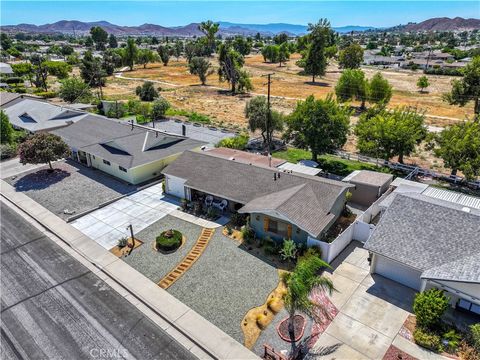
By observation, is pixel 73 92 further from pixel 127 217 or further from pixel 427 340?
pixel 427 340

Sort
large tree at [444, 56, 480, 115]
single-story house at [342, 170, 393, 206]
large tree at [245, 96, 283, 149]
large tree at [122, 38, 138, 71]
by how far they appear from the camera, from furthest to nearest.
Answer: large tree at [122, 38, 138, 71], large tree at [444, 56, 480, 115], large tree at [245, 96, 283, 149], single-story house at [342, 170, 393, 206]

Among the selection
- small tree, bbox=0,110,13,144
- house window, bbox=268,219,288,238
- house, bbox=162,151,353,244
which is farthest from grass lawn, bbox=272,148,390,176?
small tree, bbox=0,110,13,144

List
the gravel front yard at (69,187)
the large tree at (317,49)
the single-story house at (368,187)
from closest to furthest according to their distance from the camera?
the single-story house at (368,187), the gravel front yard at (69,187), the large tree at (317,49)

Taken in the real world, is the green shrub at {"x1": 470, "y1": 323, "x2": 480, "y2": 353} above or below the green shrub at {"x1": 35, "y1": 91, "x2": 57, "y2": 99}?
below

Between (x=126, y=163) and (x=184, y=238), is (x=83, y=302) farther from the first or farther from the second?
(x=126, y=163)

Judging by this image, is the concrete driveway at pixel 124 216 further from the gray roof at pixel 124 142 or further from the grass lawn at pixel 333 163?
the grass lawn at pixel 333 163

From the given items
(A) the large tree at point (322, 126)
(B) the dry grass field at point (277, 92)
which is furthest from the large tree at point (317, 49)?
(A) the large tree at point (322, 126)

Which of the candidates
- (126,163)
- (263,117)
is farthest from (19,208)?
(263,117)

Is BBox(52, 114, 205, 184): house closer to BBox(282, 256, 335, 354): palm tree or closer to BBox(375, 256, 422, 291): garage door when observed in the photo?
BBox(282, 256, 335, 354): palm tree
